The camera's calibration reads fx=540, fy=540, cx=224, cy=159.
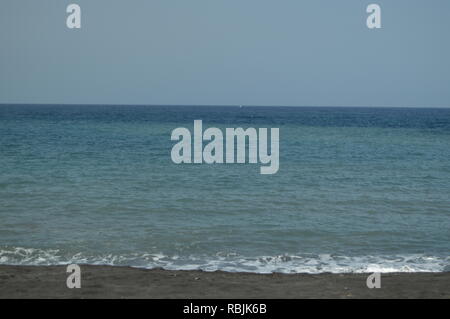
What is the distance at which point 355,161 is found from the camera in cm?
3234

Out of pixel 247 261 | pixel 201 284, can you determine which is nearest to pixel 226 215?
pixel 247 261

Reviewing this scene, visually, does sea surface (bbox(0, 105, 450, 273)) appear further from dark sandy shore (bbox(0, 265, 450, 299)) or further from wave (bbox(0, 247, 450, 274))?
dark sandy shore (bbox(0, 265, 450, 299))

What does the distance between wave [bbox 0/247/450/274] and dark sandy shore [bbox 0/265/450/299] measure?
0.93m

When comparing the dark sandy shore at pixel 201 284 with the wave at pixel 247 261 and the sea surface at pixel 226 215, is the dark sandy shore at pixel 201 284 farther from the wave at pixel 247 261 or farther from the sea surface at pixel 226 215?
the sea surface at pixel 226 215

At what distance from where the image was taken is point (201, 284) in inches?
363

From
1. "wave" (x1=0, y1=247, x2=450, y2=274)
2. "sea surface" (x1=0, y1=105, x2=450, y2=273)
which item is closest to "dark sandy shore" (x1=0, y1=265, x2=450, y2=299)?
"wave" (x1=0, y1=247, x2=450, y2=274)

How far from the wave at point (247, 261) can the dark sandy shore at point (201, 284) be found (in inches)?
36.7

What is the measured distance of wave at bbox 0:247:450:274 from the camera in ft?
36.4

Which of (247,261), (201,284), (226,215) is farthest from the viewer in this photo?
(226,215)

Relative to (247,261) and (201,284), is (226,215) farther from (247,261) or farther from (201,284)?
(201,284)

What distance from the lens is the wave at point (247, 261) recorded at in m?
11.1

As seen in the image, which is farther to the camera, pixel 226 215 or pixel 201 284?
pixel 226 215

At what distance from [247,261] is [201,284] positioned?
259cm
